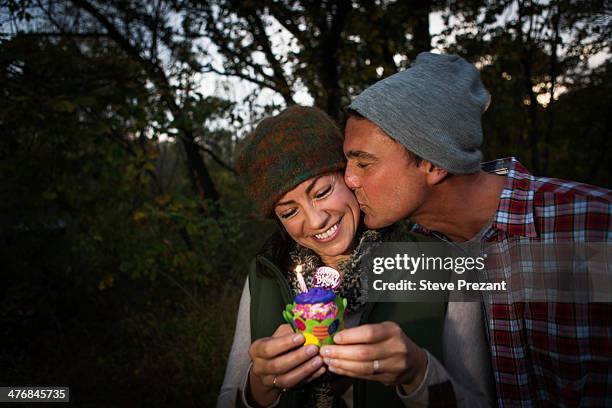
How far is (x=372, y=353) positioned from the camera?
4.86 ft

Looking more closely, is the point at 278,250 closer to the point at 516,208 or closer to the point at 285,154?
the point at 285,154

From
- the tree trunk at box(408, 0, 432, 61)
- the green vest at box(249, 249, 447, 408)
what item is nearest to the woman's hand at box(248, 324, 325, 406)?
the green vest at box(249, 249, 447, 408)

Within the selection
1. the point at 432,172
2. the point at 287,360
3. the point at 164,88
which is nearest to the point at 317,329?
the point at 287,360

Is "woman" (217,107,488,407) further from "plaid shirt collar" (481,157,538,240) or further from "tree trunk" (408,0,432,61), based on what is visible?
"tree trunk" (408,0,432,61)

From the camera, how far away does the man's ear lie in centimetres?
208

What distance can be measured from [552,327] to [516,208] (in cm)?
55

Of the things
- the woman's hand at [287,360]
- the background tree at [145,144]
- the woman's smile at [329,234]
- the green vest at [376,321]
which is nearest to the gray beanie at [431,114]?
the woman's smile at [329,234]

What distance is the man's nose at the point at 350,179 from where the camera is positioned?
2.09 m

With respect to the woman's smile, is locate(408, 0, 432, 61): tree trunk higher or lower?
higher

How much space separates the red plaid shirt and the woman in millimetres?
249

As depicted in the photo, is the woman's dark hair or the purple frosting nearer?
the purple frosting

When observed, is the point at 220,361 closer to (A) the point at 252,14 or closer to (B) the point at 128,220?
(B) the point at 128,220

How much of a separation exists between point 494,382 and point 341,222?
103 centimetres

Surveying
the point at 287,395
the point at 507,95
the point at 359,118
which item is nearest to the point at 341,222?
the point at 359,118
